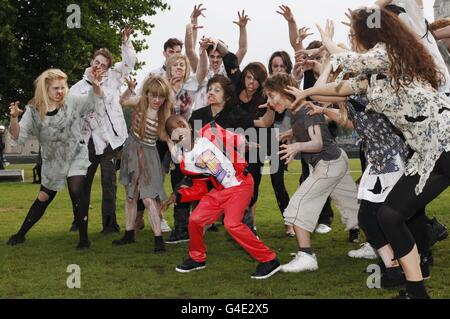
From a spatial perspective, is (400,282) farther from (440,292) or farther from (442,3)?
(442,3)

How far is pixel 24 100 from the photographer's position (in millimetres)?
24578

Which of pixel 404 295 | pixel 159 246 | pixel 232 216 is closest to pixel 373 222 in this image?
pixel 404 295

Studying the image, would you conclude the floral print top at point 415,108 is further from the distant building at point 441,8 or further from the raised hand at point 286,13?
the distant building at point 441,8

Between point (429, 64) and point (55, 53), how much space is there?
68.7 feet

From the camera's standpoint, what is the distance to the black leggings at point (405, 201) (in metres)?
4.42

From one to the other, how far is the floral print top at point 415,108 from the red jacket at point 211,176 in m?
1.69

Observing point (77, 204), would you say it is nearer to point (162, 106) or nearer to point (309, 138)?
point (162, 106)

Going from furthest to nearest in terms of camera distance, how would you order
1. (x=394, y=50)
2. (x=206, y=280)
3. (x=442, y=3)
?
(x=442, y=3) → (x=206, y=280) → (x=394, y=50)

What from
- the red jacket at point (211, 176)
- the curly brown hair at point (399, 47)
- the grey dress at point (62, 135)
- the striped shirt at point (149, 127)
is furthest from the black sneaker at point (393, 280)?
the grey dress at point (62, 135)

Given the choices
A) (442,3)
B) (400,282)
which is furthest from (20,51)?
(442,3)

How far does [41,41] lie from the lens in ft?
80.2

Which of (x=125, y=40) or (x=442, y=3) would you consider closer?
(x=125, y=40)

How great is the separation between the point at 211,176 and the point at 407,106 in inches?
81.8

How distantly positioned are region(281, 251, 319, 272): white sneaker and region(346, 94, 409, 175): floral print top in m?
1.13
